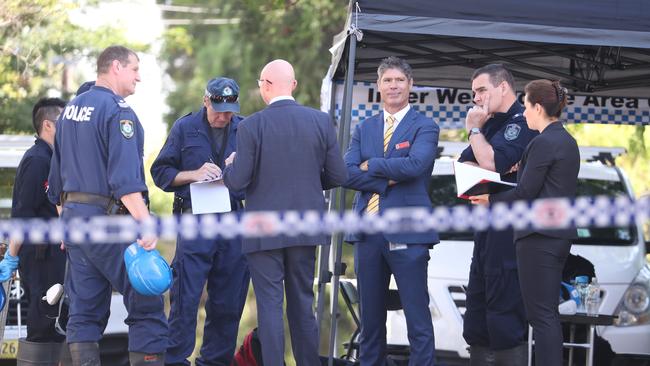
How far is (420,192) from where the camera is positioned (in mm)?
7582

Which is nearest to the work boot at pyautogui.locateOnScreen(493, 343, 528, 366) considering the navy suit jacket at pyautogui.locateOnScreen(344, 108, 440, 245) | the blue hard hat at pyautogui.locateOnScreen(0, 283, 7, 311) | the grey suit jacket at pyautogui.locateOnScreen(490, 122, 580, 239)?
the navy suit jacket at pyautogui.locateOnScreen(344, 108, 440, 245)

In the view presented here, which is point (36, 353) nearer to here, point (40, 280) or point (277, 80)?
point (40, 280)

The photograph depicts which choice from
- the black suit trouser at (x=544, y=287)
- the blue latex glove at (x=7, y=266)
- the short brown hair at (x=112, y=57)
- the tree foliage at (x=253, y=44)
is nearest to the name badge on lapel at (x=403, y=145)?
the black suit trouser at (x=544, y=287)

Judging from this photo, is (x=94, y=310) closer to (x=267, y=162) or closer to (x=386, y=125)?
(x=267, y=162)

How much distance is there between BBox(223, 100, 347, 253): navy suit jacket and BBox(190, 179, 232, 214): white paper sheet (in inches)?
29.7

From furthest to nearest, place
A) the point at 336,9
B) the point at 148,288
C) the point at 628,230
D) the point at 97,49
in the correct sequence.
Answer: the point at 336,9 < the point at 97,49 < the point at 628,230 < the point at 148,288

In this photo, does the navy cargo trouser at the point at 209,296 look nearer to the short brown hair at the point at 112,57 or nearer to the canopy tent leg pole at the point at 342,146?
the canopy tent leg pole at the point at 342,146

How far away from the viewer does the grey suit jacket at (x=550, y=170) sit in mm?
6844

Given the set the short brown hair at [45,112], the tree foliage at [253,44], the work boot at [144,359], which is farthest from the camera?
the tree foliage at [253,44]

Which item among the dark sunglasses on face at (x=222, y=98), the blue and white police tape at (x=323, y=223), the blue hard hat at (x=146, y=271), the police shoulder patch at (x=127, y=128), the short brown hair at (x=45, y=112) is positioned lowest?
the blue hard hat at (x=146, y=271)

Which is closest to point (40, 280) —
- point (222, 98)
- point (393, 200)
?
point (222, 98)

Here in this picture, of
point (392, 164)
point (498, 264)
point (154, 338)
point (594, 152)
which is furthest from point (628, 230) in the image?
point (154, 338)

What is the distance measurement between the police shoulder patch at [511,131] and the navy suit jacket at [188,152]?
191 centimetres

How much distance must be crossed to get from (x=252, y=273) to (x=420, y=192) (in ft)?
4.32
